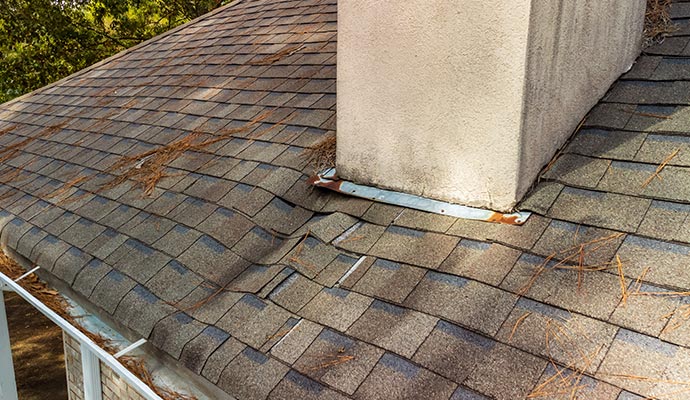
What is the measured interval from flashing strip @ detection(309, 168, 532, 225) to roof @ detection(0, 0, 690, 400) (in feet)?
0.13

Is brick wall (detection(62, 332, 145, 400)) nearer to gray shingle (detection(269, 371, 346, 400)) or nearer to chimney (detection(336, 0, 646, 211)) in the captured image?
gray shingle (detection(269, 371, 346, 400))

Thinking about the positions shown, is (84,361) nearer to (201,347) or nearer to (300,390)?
(201,347)

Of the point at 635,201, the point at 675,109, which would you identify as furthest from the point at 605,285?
the point at 675,109

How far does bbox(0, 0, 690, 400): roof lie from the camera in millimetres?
1700

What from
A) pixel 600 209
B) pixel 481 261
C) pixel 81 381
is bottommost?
pixel 81 381

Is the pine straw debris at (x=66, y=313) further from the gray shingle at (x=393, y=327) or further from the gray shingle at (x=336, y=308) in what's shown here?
the gray shingle at (x=393, y=327)

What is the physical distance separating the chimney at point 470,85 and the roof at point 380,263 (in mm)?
162

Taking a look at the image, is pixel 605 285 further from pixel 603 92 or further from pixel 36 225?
pixel 36 225

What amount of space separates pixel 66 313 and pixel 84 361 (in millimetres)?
449

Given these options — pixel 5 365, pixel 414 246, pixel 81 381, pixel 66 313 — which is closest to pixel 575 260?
pixel 414 246

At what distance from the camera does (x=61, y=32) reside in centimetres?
1628

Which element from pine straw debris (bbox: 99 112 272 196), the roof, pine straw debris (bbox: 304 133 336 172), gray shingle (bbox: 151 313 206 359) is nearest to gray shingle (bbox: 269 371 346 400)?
the roof

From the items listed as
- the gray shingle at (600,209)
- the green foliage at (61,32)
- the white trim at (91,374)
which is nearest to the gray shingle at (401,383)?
the gray shingle at (600,209)

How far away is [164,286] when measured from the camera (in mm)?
2777
